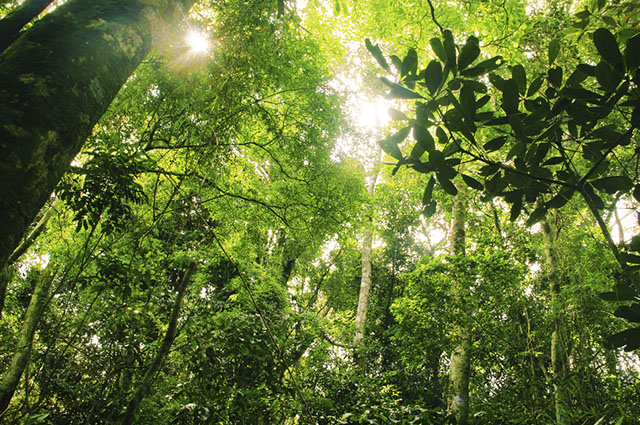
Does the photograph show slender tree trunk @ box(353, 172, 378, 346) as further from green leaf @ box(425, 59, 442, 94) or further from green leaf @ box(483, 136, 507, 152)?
green leaf @ box(425, 59, 442, 94)

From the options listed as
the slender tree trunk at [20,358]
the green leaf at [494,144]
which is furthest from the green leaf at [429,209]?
the slender tree trunk at [20,358]

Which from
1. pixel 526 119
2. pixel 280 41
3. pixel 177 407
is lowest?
pixel 177 407

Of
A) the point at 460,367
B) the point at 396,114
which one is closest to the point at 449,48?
the point at 396,114

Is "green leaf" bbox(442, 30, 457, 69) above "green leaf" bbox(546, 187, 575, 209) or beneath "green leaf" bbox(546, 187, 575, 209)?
above

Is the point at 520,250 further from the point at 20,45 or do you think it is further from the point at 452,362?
the point at 20,45

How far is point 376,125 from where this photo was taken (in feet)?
22.9

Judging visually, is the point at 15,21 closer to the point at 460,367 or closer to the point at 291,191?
the point at 291,191

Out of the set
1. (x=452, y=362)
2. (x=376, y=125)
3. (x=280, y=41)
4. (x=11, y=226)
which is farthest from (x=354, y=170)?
(x=11, y=226)

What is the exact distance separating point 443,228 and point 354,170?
621 cm

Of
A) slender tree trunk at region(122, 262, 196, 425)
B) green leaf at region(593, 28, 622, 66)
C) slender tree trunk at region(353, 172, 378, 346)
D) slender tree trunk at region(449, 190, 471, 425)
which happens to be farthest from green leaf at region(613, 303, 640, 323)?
slender tree trunk at region(353, 172, 378, 346)

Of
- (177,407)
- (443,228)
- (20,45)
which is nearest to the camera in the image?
(20,45)

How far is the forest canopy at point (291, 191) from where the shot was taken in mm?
982

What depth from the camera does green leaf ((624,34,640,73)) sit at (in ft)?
2.73

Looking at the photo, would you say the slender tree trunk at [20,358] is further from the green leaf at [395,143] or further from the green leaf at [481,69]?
the green leaf at [481,69]
